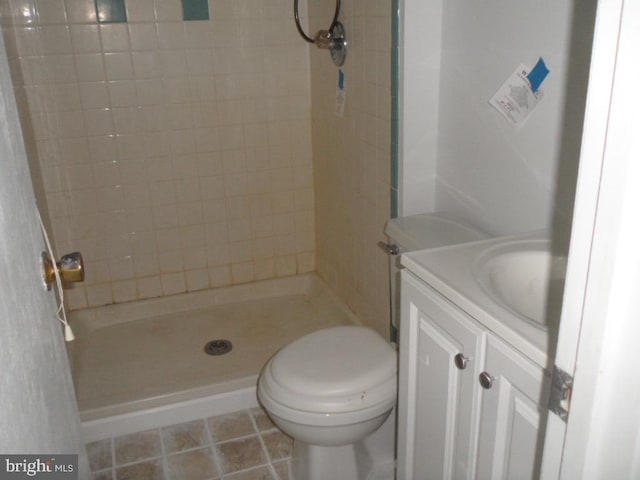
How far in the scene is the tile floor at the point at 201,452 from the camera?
1713 mm

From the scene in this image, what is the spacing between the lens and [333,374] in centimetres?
146

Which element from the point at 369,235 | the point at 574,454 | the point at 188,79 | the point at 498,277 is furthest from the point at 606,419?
the point at 188,79

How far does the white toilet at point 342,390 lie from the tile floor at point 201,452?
14cm

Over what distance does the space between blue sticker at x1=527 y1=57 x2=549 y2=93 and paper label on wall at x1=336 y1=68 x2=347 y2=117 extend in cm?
92

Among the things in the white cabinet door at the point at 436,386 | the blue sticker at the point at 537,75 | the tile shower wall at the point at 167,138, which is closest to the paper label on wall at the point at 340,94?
the tile shower wall at the point at 167,138

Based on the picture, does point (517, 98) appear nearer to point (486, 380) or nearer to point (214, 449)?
point (486, 380)

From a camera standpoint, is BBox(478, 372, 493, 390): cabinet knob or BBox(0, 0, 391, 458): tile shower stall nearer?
BBox(478, 372, 493, 390): cabinet knob

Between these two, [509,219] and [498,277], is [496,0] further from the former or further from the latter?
[498,277]

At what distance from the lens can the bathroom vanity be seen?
0.85 metres

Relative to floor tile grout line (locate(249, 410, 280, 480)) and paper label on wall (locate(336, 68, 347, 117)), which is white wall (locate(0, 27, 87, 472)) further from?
paper label on wall (locate(336, 68, 347, 117))

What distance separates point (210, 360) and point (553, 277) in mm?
1471

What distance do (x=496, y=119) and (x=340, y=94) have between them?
2.78ft

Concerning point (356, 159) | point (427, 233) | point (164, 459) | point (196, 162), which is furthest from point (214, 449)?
point (196, 162)

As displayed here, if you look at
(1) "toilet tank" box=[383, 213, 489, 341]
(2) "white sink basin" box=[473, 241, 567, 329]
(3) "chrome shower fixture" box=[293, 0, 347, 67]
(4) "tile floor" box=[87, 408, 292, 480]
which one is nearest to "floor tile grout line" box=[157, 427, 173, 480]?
(4) "tile floor" box=[87, 408, 292, 480]
